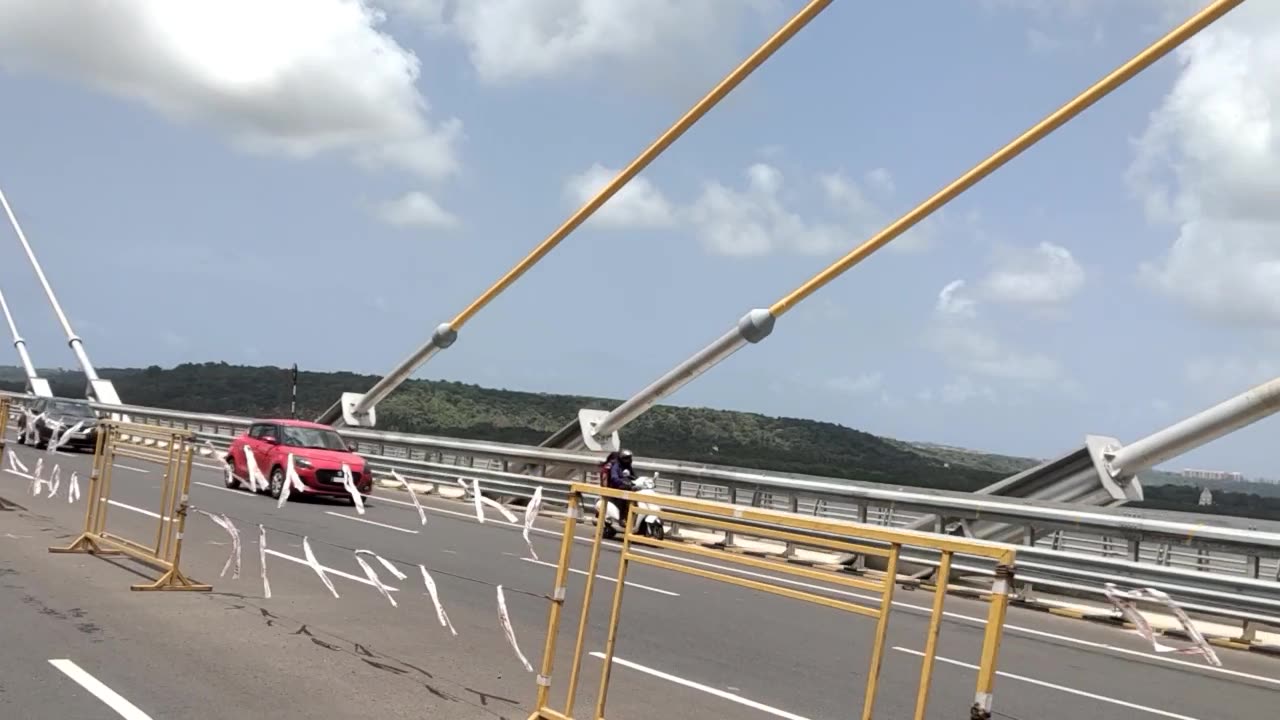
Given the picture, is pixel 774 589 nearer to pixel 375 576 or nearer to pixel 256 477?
pixel 375 576

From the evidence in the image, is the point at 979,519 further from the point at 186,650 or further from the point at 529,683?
the point at 186,650

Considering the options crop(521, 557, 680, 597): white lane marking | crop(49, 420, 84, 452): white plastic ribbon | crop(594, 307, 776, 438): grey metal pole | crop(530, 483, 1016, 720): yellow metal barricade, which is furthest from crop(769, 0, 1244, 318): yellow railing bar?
crop(49, 420, 84, 452): white plastic ribbon

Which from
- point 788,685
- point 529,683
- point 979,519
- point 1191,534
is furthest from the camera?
point 979,519

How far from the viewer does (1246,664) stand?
12.1m

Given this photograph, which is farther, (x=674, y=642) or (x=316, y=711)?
(x=674, y=642)

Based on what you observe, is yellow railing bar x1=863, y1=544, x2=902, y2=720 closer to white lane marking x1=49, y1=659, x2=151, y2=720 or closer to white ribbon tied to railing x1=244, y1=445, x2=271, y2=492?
white lane marking x1=49, y1=659, x2=151, y2=720

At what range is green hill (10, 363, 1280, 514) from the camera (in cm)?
2836

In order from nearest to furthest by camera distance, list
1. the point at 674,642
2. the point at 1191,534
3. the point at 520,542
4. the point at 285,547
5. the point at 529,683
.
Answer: the point at 529,683
the point at 674,642
the point at 1191,534
the point at 285,547
the point at 520,542

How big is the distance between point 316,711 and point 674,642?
387 cm

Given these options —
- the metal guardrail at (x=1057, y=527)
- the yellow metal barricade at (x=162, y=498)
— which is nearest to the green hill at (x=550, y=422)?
the metal guardrail at (x=1057, y=527)

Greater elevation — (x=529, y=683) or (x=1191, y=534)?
(x=1191, y=534)

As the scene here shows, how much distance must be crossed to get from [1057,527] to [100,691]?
39.3 ft

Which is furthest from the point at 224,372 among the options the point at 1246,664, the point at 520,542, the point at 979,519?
the point at 1246,664

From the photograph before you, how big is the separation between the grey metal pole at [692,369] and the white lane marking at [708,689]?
12481 millimetres
